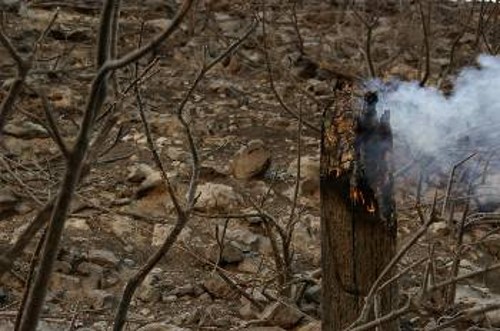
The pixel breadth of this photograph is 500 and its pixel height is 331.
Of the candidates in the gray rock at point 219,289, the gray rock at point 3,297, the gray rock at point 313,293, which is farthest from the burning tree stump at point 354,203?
the gray rock at point 3,297

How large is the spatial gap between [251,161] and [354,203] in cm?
341

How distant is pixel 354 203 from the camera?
272 cm

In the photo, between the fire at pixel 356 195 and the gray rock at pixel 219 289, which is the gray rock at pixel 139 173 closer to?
the gray rock at pixel 219 289

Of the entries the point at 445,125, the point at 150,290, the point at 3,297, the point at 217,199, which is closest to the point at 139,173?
the point at 217,199

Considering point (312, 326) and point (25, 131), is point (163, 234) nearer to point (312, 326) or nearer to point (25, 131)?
point (312, 326)

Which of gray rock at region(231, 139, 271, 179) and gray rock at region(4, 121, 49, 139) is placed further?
gray rock at region(4, 121, 49, 139)

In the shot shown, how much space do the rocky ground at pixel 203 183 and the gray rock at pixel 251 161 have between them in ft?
0.04

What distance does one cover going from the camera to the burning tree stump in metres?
2.65

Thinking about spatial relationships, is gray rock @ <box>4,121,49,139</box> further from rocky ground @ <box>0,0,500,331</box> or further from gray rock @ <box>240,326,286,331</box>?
gray rock @ <box>240,326,286,331</box>

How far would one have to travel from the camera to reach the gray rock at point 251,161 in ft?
19.8

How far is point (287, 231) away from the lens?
179 inches

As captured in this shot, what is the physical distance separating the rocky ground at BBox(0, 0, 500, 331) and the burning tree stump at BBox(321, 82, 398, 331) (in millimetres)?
423

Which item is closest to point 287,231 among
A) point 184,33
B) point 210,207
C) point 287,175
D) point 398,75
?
point 210,207

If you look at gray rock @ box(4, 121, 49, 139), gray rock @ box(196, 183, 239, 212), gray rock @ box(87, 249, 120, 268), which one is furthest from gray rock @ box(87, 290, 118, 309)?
gray rock @ box(4, 121, 49, 139)
